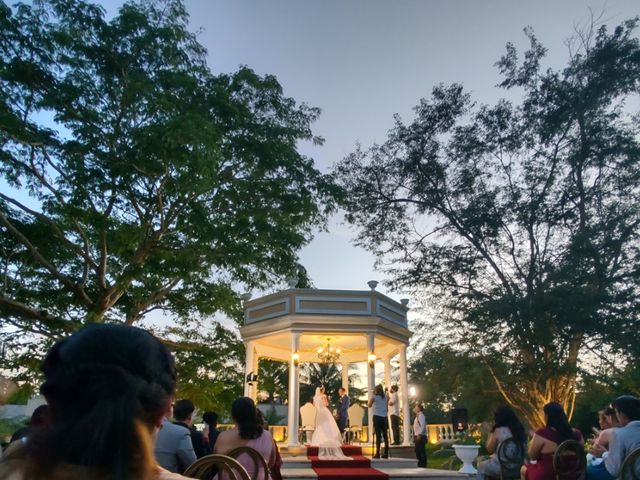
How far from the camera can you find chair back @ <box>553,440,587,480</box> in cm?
463

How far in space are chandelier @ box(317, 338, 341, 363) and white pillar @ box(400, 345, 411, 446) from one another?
181 centimetres

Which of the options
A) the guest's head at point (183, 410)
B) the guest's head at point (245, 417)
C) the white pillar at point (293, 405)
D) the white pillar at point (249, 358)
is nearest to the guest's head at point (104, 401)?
the guest's head at point (245, 417)

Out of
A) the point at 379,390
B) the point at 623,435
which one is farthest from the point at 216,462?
the point at 379,390

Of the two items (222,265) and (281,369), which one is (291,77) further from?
(281,369)

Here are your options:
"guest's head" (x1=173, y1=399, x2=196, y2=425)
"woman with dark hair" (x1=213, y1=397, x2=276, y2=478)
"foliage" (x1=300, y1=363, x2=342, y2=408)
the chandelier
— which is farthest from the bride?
"foliage" (x1=300, y1=363, x2=342, y2=408)

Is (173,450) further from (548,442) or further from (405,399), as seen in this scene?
(405,399)

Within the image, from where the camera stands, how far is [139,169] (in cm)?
1035

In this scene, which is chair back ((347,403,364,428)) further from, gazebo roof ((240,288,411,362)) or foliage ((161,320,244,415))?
foliage ((161,320,244,415))

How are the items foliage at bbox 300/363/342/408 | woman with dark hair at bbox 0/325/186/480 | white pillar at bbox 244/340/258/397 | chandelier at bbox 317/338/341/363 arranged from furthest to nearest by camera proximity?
foliage at bbox 300/363/342/408, chandelier at bbox 317/338/341/363, white pillar at bbox 244/340/258/397, woman with dark hair at bbox 0/325/186/480

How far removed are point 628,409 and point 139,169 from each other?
29.6 ft

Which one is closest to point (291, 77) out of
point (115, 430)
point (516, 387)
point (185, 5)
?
point (185, 5)

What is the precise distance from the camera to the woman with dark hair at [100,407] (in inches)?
33.3

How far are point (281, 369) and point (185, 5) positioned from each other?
78.3ft

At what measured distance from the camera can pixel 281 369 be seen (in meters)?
31.7
